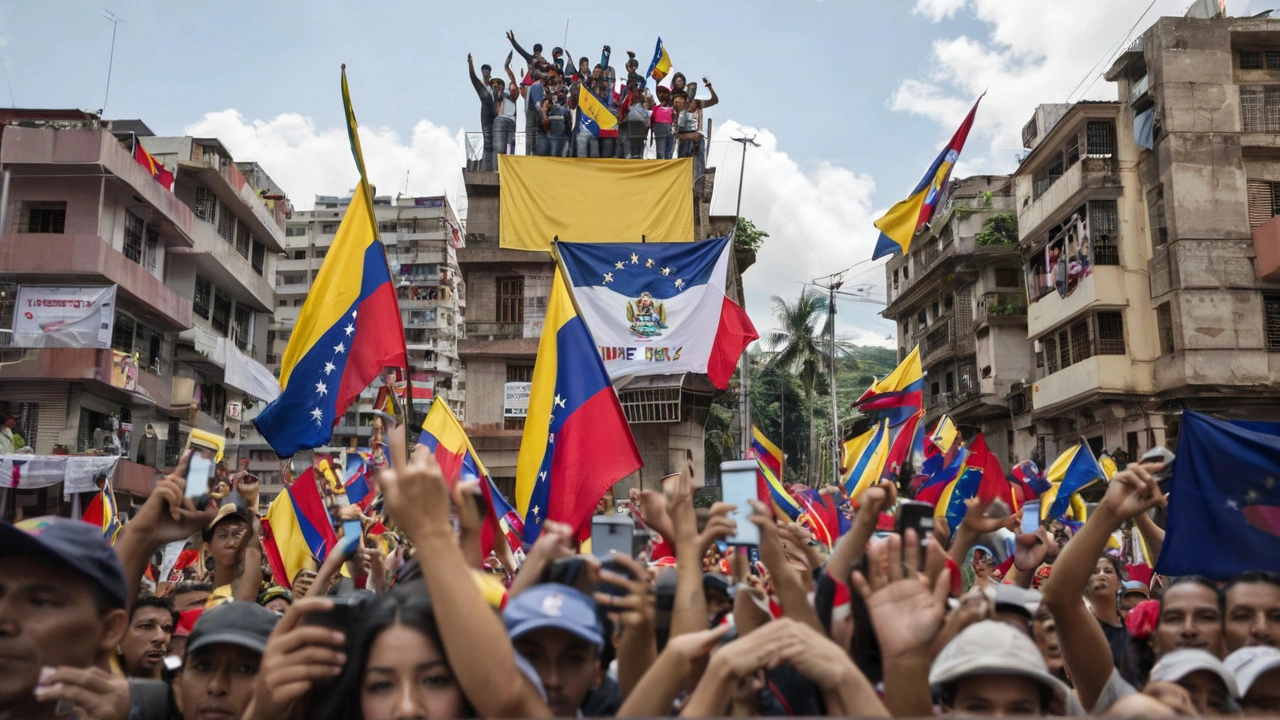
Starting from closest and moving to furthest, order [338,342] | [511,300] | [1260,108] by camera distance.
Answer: [338,342] → [511,300] → [1260,108]

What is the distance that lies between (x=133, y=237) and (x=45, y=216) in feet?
7.55

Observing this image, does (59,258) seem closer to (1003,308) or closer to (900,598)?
(900,598)

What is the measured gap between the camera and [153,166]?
28.6 meters

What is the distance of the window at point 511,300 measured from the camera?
2555 cm

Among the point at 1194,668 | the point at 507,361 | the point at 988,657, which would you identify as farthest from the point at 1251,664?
the point at 507,361

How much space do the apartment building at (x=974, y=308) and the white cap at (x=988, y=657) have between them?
35257 millimetres

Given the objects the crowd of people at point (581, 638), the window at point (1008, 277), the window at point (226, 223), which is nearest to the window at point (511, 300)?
the window at point (226, 223)

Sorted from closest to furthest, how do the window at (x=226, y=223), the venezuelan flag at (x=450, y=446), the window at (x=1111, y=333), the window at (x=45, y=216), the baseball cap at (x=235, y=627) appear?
1. the baseball cap at (x=235, y=627)
2. the venezuelan flag at (x=450, y=446)
3. the window at (x=45, y=216)
4. the window at (x=1111, y=333)
5. the window at (x=226, y=223)

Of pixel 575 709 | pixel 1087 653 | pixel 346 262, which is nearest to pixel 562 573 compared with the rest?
pixel 575 709

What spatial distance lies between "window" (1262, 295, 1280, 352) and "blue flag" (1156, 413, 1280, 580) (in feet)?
75.2

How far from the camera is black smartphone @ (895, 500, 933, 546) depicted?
223 cm

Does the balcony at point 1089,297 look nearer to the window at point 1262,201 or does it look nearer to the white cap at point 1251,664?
the window at point 1262,201

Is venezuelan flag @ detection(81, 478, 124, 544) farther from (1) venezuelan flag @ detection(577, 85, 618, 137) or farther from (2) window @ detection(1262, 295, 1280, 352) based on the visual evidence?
(2) window @ detection(1262, 295, 1280, 352)

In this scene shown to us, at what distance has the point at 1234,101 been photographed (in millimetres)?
25828
